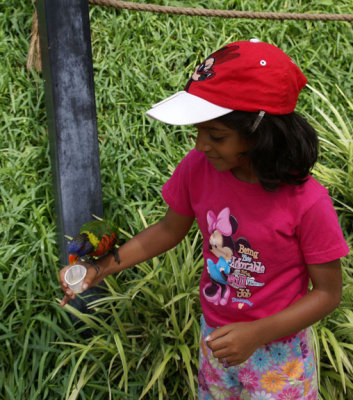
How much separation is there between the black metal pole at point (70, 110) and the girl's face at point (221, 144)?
0.87 meters

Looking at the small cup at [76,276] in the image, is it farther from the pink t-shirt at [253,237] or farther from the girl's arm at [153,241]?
the pink t-shirt at [253,237]

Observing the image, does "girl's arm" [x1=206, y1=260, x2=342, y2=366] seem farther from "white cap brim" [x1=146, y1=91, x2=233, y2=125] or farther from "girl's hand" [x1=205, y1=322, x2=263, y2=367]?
"white cap brim" [x1=146, y1=91, x2=233, y2=125]

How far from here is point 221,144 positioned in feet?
3.72

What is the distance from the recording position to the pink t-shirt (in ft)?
3.77

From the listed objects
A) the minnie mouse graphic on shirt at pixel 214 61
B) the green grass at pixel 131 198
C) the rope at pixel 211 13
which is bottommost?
the green grass at pixel 131 198

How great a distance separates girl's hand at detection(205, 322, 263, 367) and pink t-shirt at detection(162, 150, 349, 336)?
13 cm

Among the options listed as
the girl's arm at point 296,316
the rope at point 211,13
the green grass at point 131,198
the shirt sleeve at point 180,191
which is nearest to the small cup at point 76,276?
the shirt sleeve at point 180,191

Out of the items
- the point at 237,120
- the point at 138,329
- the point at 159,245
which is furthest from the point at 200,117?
the point at 138,329

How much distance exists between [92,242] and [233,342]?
65 centimetres

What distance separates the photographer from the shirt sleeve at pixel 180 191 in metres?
1.35

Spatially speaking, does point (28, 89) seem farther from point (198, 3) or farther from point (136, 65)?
point (198, 3)

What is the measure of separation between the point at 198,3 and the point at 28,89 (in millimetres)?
1321

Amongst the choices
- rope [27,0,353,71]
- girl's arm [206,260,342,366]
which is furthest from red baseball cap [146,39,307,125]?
rope [27,0,353,71]

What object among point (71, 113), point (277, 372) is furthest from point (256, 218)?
point (71, 113)
